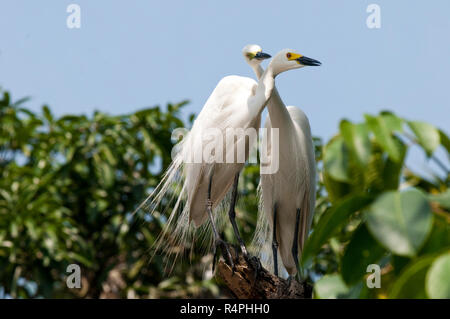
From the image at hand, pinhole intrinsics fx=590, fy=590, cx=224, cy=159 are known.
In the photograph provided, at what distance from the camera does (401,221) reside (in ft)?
2.37

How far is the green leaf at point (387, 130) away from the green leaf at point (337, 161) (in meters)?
0.05

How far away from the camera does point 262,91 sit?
252 cm

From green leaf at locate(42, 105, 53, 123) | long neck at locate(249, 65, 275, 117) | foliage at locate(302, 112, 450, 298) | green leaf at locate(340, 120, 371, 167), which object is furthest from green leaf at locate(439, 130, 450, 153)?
green leaf at locate(42, 105, 53, 123)

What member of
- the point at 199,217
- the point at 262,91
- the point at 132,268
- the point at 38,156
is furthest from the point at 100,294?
the point at 262,91

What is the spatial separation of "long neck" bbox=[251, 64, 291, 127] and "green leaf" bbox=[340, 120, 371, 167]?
180 centimetres

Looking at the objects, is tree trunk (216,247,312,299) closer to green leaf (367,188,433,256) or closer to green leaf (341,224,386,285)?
green leaf (341,224,386,285)

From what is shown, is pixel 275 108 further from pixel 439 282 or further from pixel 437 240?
pixel 439 282

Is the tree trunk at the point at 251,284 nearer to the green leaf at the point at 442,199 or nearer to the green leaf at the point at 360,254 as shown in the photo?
→ the green leaf at the point at 360,254

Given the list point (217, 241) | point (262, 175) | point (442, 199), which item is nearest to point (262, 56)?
point (262, 175)

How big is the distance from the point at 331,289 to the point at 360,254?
102 mm

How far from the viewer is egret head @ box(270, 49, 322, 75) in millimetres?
2427

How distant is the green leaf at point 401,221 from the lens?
2.31 feet

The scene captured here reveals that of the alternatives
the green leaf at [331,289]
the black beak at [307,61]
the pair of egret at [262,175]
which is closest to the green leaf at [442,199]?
the green leaf at [331,289]
